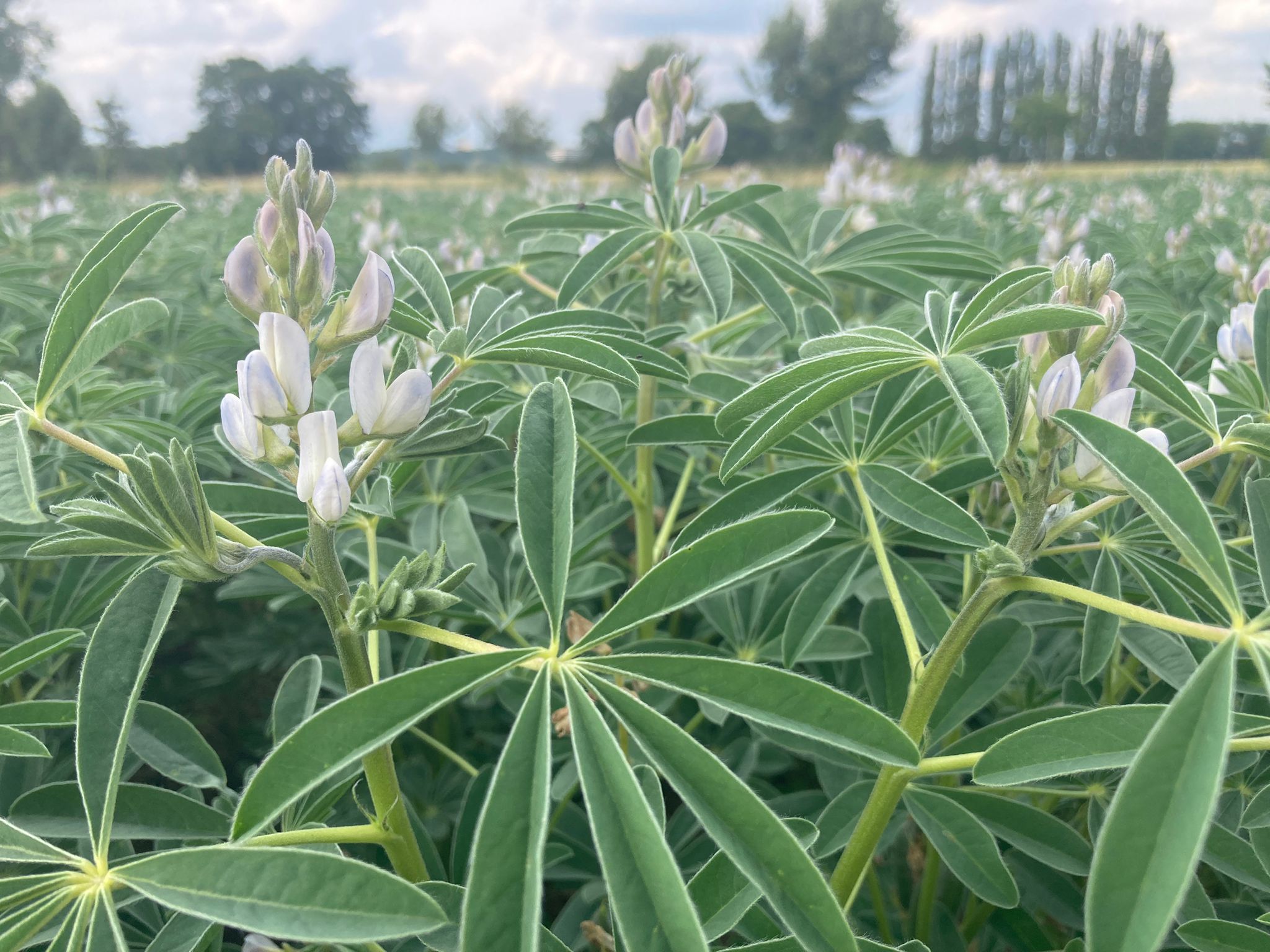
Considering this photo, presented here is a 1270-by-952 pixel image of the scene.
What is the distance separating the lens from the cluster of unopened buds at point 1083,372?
0.71m

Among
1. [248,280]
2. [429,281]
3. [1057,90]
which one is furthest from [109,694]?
[1057,90]

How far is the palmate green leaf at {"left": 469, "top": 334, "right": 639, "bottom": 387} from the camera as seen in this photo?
856mm

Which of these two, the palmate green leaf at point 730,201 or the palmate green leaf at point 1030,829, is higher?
the palmate green leaf at point 730,201

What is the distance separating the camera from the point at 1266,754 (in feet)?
3.56

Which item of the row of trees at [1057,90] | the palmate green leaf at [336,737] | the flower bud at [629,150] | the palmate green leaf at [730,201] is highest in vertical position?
the row of trees at [1057,90]

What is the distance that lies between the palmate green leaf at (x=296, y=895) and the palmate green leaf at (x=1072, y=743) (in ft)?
1.46

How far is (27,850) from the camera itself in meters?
0.68

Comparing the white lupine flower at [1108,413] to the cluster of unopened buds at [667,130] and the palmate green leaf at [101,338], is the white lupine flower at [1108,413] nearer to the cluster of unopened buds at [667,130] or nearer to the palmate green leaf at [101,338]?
the palmate green leaf at [101,338]

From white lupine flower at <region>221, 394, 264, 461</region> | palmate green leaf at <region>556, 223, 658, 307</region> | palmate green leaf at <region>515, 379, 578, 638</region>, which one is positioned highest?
palmate green leaf at <region>556, 223, 658, 307</region>

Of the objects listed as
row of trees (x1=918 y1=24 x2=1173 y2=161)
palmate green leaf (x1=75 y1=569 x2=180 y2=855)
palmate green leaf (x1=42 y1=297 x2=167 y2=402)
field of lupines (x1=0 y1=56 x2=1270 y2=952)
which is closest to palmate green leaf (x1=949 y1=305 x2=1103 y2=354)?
field of lupines (x1=0 y1=56 x2=1270 y2=952)

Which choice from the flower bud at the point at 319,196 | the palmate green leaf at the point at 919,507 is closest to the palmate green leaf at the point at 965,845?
the palmate green leaf at the point at 919,507

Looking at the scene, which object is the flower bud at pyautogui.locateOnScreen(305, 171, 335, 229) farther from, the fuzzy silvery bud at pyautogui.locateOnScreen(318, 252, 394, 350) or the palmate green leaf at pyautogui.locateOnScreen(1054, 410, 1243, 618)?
the palmate green leaf at pyautogui.locateOnScreen(1054, 410, 1243, 618)

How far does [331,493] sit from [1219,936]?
34.5 inches

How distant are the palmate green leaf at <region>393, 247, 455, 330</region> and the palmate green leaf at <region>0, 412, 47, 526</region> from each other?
0.42 metres
